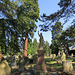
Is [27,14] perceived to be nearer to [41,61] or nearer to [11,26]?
[11,26]

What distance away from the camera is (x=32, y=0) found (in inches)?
941

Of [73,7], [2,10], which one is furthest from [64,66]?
[2,10]

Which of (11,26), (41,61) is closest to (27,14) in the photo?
(11,26)

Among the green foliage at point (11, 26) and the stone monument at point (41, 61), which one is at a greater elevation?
the green foliage at point (11, 26)

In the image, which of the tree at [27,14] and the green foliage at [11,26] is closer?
the green foliage at [11,26]

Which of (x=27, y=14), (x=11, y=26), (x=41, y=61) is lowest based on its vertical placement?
(x=41, y=61)

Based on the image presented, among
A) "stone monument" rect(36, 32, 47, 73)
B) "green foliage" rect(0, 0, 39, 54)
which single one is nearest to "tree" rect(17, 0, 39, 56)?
"green foliage" rect(0, 0, 39, 54)

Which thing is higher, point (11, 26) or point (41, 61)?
point (11, 26)

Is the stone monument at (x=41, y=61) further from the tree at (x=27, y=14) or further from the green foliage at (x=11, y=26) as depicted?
the tree at (x=27, y=14)

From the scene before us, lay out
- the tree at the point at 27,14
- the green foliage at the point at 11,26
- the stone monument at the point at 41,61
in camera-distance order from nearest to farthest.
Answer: the stone monument at the point at 41,61 < the green foliage at the point at 11,26 < the tree at the point at 27,14

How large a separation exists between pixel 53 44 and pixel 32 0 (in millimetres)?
21242

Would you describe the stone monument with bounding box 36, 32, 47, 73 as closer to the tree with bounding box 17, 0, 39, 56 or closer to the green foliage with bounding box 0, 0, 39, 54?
the green foliage with bounding box 0, 0, 39, 54

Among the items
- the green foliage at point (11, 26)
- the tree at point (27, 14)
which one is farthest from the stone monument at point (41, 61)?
the tree at point (27, 14)

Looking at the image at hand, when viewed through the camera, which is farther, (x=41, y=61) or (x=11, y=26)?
(x=11, y=26)
